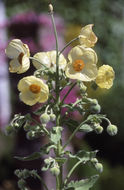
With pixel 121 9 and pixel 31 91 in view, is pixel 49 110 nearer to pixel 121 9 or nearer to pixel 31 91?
pixel 31 91

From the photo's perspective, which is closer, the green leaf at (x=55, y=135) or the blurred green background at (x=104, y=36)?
the green leaf at (x=55, y=135)

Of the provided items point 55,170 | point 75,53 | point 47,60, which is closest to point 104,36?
point 47,60

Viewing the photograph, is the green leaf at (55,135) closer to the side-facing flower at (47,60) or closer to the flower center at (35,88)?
the flower center at (35,88)

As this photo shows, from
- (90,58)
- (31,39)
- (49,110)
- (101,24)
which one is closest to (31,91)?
(49,110)

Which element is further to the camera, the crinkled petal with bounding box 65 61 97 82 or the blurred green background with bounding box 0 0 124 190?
the blurred green background with bounding box 0 0 124 190

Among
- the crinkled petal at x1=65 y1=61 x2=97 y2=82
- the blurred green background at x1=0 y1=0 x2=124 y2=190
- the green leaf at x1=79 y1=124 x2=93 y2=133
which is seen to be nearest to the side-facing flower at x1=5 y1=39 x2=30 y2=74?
the crinkled petal at x1=65 y1=61 x2=97 y2=82

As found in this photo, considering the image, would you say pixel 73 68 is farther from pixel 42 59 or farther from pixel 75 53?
pixel 42 59

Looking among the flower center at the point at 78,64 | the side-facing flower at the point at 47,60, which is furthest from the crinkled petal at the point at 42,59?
the flower center at the point at 78,64

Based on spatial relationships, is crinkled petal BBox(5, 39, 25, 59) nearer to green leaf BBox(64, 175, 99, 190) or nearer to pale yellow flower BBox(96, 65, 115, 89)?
pale yellow flower BBox(96, 65, 115, 89)
